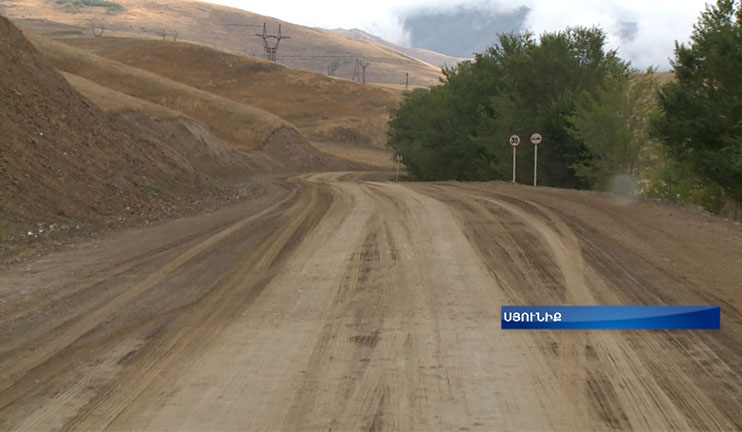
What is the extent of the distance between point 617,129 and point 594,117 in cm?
113

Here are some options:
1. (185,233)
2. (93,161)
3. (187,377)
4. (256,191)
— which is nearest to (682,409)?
(187,377)

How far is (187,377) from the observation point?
5.60 metres

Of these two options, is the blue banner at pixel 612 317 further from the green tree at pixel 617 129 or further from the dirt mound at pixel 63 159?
the green tree at pixel 617 129

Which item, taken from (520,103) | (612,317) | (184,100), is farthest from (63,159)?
(184,100)

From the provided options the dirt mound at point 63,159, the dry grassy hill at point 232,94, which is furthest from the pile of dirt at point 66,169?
the dry grassy hill at point 232,94

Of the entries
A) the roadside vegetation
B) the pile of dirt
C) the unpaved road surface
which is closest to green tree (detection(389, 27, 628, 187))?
the roadside vegetation

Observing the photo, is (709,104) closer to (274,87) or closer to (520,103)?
(520,103)

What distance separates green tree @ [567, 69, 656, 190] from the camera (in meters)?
30.2

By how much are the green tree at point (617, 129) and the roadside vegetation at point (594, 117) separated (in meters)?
0.05

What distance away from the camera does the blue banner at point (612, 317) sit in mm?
6988

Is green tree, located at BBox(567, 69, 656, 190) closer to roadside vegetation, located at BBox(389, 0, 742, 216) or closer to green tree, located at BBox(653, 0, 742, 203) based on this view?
roadside vegetation, located at BBox(389, 0, 742, 216)

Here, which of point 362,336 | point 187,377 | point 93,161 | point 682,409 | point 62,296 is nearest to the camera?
point 682,409

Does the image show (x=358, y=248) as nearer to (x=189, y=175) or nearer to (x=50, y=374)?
(x=50, y=374)

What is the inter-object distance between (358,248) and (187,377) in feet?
20.2
